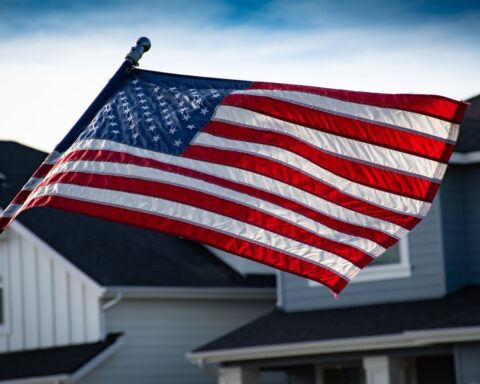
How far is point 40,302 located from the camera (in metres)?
23.8

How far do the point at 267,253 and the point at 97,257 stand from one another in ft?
49.9

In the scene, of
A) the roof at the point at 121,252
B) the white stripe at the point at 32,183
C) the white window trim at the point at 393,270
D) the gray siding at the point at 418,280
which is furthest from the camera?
the roof at the point at 121,252

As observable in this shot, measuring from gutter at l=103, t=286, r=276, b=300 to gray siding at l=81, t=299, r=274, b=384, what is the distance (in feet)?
1.00

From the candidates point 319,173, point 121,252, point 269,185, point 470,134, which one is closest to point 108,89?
point 269,185

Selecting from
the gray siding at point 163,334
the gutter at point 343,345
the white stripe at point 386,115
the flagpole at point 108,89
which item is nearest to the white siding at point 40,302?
the gray siding at point 163,334

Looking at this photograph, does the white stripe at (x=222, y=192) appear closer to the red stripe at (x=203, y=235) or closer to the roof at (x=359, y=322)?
the red stripe at (x=203, y=235)

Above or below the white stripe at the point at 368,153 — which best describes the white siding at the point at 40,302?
above

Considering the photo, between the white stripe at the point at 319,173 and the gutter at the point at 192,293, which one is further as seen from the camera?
the gutter at the point at 192,293

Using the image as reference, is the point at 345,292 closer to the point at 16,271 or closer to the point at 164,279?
the point at 164,279

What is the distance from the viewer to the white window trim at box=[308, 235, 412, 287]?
2059 cm

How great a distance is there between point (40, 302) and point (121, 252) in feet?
5.92

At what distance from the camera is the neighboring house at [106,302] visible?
890 inches

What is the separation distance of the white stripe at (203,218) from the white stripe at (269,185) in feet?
0.93

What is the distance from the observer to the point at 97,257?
23453mm
